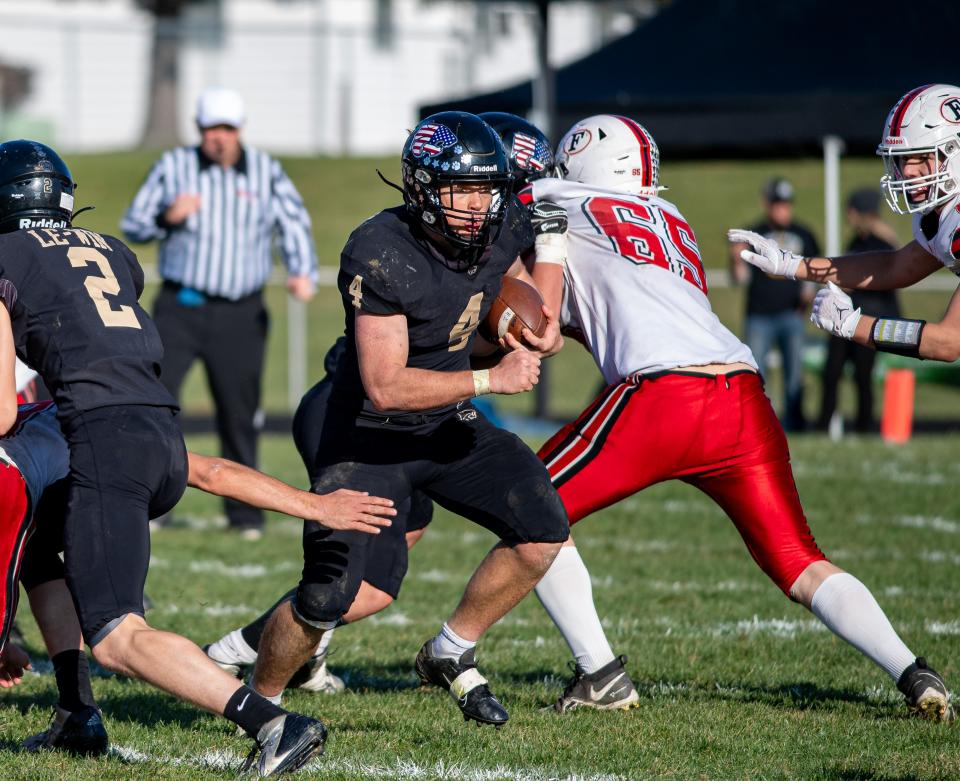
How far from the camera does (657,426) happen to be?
4.38 m

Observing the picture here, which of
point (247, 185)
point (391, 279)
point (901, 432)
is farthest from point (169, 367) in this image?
point (901, 432)

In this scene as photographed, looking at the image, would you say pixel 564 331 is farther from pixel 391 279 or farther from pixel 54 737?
pixel 54 737

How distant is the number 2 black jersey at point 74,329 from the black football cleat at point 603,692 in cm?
152

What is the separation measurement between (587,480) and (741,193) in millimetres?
21089

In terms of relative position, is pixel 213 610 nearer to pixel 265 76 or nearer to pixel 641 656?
pixel 641 656

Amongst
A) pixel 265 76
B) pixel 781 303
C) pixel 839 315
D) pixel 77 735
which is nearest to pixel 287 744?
pixel 77 735

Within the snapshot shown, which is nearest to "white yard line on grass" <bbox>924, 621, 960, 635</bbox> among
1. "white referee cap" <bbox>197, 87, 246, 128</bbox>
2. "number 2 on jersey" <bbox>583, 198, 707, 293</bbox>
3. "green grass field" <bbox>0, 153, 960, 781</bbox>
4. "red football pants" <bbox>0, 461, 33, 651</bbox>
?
"green grass field" <bbox>0, 153, 960, 781</bbox>

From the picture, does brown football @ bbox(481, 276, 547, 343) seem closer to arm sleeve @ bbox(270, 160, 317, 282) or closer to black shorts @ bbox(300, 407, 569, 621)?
black shorts @ bbox(300, 407, 569, 621)

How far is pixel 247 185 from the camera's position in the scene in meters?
7.98

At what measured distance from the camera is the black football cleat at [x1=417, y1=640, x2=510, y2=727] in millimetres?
4129

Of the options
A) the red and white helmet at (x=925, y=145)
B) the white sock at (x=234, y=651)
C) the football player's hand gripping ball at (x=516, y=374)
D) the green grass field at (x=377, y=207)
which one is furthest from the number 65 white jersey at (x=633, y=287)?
the green grass field at (x=377, y=207)

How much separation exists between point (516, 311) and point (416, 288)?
387 millimetres

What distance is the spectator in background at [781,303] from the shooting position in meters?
11.3

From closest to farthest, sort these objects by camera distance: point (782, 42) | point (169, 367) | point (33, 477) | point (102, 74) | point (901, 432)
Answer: point (33, 477), point (169, 367), point (901, 432), point (782, 42), point (102, 74)
